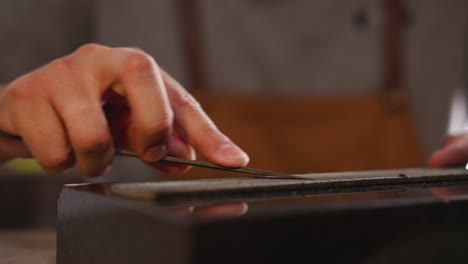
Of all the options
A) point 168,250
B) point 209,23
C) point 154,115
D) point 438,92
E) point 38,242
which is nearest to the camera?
point 168,250

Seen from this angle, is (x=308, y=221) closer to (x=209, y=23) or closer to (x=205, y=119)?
(x=205, y=119)

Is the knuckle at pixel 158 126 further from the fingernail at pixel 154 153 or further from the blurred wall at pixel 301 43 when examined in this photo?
the blurred wall at pixel 301 43

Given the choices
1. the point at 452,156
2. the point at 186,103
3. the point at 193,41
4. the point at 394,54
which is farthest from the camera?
the point at 394,54

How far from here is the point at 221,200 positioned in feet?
1.29

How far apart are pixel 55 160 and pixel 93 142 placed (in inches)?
3.0

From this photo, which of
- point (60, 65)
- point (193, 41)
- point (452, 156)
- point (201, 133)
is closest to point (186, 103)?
point (201, 133)

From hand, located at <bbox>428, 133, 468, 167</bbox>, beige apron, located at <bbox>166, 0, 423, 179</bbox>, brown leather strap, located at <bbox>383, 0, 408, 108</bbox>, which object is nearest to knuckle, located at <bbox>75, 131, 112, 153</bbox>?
hand, located at <bbox>428, 133, 468, 167</bbox>

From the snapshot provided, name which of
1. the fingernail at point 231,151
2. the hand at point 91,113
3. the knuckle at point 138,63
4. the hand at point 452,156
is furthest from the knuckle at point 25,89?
the hand at point 452,156

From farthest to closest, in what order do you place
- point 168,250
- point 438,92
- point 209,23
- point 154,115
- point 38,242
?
point 438,92 < point 209,23 < point 38,242 < point 154,115 < point 168,250

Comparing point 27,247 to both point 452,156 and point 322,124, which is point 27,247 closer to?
point 452,156

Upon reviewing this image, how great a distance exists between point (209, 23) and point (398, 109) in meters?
0.57

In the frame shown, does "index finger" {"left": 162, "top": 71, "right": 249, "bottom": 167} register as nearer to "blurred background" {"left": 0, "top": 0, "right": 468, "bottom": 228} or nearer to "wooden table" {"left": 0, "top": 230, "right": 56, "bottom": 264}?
"wooden table" {"left": 0, "top": 230, "right": 56, "bottom": 264}

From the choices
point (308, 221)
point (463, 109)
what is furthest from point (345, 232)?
point (463, 109)

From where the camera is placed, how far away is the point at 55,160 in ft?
1.91
